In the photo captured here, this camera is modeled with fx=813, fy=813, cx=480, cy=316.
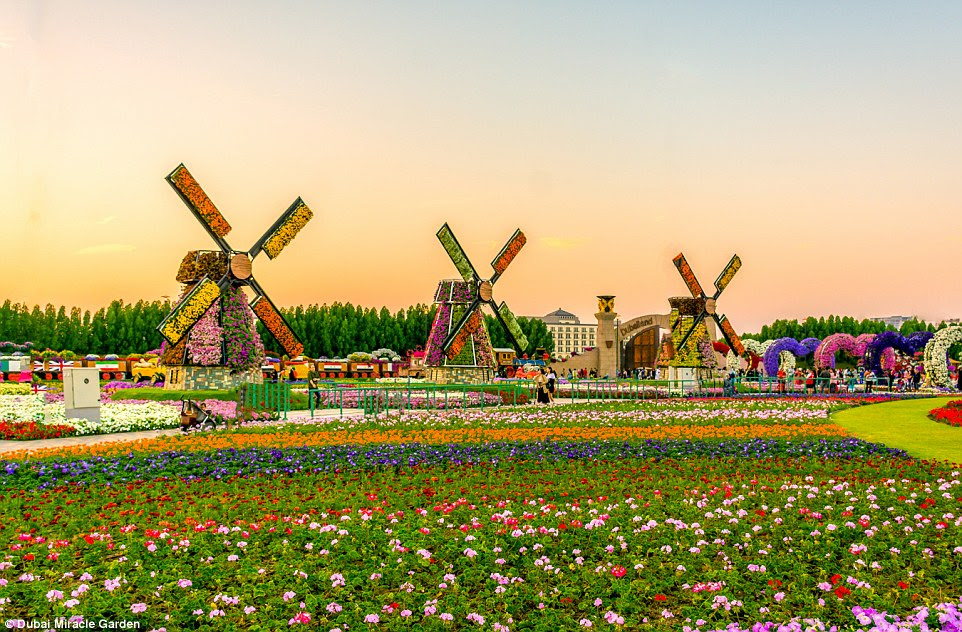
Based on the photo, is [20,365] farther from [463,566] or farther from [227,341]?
[463,566]

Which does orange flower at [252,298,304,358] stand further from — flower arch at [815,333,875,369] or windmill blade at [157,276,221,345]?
flower arch at [815,333,875,369]

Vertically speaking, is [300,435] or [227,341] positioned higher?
[227,341]

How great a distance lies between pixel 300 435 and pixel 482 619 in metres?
12.9

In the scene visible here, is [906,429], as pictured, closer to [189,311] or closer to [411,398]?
[411,398]

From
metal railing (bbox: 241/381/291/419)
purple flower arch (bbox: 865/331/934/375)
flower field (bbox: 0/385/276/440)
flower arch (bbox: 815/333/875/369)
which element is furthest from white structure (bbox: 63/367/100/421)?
flower arch (bbox: 815/333/875/369)

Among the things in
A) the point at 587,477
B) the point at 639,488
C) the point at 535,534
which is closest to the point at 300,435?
the point at 587,477

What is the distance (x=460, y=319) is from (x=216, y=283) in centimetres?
1376

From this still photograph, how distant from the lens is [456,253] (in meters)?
43.1

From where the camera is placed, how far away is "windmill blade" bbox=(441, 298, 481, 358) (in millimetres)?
40656

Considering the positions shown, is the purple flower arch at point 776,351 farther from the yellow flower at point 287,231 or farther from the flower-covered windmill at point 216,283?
the flower-covered windmill at point 216,283

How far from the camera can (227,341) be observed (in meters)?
30.8

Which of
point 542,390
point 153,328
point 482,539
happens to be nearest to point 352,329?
point 153,328

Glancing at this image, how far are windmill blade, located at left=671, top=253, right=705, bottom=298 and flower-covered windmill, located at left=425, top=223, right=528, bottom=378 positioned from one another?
458 inches

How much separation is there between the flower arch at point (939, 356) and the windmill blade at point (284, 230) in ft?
108
